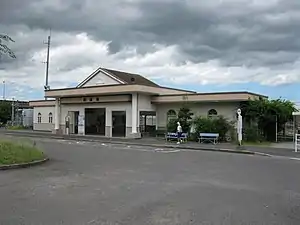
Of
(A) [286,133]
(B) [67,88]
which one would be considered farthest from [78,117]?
(A) [286,133]

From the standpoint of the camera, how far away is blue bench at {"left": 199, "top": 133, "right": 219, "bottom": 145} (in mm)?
32688

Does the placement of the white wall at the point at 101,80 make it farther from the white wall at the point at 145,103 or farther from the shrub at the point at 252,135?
the shrub at the point at 252,135

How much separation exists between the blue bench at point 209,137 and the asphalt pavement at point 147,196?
1728 centimetres

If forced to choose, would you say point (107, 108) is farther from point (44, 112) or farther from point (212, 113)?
point (44, 112)

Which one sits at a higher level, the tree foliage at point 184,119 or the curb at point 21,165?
the tree foliage at point 184,119

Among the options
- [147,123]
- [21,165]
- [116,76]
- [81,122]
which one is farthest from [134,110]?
[21,165]

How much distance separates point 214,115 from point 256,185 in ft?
85.6

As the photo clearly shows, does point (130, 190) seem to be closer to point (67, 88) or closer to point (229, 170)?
point (229, 170)

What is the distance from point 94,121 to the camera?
45219mm

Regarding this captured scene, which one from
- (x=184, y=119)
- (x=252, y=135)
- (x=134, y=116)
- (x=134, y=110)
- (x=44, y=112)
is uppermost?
(x=44, y=112)

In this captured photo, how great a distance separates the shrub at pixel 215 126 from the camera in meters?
34.3

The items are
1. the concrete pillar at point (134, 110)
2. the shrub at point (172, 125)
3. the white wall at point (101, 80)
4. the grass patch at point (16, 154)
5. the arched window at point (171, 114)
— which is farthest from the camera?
the white wall at point (101, 80)

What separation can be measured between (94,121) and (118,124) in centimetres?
404

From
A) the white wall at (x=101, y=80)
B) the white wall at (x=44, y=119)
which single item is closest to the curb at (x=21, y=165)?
the white wall at (x=101, y=80)
